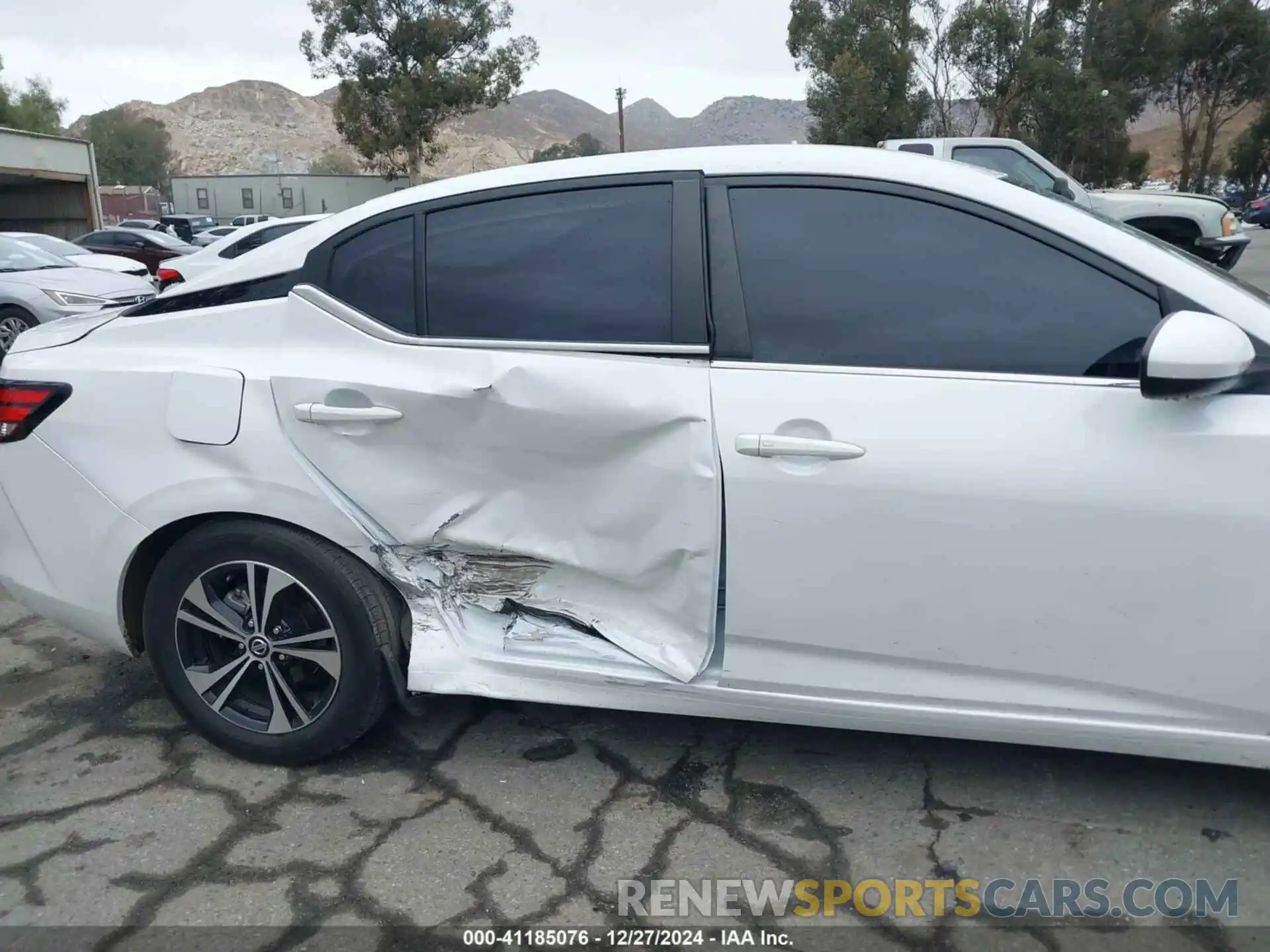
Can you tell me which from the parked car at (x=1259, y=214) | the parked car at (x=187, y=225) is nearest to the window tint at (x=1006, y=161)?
the parked car at (x=187, y=225)

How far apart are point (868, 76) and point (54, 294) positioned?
20859 mm

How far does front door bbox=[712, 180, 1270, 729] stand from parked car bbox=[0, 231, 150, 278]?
11149 mm

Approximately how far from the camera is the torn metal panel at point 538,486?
2600mm

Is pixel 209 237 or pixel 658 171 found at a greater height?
pixel 658 171

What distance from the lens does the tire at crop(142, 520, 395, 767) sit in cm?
286

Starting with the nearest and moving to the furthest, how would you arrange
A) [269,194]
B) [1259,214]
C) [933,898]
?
[933,898]
[1259,214]
[269,194]

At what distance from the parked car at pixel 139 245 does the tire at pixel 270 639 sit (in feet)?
70.9

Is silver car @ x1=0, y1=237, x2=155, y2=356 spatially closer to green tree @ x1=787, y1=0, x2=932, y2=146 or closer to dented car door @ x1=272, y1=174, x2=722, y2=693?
dented car door @ x1=272, y1=174, x2=722, y2=693

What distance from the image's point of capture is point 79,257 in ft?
41.2

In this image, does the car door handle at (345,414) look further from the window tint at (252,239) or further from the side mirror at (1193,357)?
the window tint at (252,239)

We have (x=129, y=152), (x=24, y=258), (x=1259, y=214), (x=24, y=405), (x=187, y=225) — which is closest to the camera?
(x=24, y=405)

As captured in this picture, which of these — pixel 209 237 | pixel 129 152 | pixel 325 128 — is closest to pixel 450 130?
pixel 129 152

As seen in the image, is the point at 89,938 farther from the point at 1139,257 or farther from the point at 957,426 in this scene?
the point at 1139,257

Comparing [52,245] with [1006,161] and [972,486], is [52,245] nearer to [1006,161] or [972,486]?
[1006,161]
